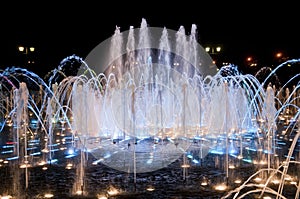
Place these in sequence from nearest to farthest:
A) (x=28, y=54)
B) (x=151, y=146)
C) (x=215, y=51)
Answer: (x=151, y=146), (x=28, y=54), (x=215, y=51)

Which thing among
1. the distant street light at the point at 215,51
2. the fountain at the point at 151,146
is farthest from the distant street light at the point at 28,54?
the fountain at the point at 151,146

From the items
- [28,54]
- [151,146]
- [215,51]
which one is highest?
[215,51]

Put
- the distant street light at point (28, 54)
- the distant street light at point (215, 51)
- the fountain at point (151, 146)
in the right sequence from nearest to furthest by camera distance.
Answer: the fountain at point (151, 146), the distant street light at point (28, 54), the distant street light at point (215, 51)

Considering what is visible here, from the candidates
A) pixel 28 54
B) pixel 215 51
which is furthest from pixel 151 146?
pixel 215 51

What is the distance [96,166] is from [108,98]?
9.40m

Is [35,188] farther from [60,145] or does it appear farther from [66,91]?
[66,91]

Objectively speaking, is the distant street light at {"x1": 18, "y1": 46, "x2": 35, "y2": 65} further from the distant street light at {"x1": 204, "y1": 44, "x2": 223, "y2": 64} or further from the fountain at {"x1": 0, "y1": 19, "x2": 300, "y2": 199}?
the fountain at {"x1": 0, "y1": 19, "x2": 300, "y2": 199}

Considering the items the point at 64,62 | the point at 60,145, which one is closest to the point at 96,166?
the point at 60,145

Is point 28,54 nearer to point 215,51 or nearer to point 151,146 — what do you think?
point 215,51

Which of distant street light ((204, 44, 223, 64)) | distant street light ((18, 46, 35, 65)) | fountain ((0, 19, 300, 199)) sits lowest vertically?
fountain ((0, 19, 300, 199))

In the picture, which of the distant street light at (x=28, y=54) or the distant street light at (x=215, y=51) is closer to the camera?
the distant street light at (x=28, y=54)

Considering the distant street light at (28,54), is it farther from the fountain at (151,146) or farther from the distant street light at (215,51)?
the fountain at (151,146)

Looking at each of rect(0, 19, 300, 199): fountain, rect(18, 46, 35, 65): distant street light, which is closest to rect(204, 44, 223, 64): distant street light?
rect(18, 46, 35, 65): distant street light

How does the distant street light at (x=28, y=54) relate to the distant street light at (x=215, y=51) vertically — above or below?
below
